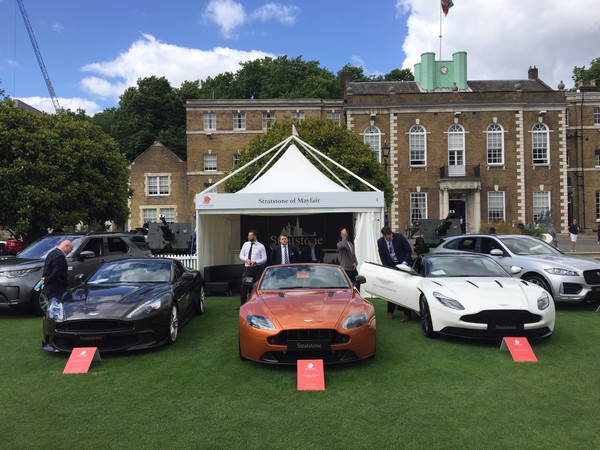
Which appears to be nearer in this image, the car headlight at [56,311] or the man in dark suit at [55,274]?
the car headlight at [56,311]

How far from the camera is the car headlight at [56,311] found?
20.5 ft

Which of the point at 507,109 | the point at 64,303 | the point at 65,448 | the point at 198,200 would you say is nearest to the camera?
the point at 65,448

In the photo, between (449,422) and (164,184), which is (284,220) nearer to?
(449,422)

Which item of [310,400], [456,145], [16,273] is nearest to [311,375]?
[310,400]

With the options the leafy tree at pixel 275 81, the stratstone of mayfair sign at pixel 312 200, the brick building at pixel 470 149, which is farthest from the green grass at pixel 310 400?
the leafy tree at pixel 275 81

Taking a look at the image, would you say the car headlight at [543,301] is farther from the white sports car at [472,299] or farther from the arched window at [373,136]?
the arched window at [373,136]

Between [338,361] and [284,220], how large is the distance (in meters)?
10.1

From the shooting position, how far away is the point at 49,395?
4.94m

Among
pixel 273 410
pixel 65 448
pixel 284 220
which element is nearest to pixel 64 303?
pixel 65 448

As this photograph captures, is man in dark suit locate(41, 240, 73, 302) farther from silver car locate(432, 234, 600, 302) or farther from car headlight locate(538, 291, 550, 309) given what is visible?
silver car locate(432, 234, 600, 302)

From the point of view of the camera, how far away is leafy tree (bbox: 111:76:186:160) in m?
53.0

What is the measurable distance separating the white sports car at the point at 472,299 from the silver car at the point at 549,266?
2.01 m

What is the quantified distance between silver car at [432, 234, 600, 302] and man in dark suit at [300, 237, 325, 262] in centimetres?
467

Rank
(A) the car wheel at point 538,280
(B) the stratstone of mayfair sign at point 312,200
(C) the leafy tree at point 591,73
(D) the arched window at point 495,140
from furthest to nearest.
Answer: (C) the leafy tree at point 591,73, (D) the arched window at point 495,140, (B) the stratstone of mayfair sign at point 312,200, (A) the car wheel at point 538,280
